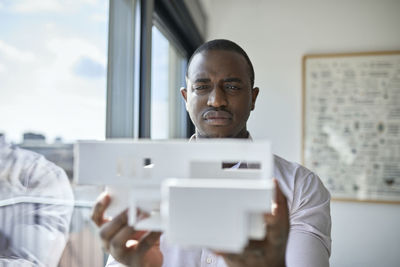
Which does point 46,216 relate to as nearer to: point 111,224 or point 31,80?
point 31,80

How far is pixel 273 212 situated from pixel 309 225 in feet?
0.96

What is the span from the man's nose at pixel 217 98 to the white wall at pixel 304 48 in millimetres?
1427

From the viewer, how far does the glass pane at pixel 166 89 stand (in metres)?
1.24

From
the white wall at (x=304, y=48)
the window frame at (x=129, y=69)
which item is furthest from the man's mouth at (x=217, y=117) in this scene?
the white wall at (x=304, y=48)

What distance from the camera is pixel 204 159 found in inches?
8.9

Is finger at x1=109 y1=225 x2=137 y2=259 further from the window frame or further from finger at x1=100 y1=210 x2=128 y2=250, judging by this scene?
the window frame

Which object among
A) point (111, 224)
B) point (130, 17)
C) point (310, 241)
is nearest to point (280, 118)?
point (130, 17)

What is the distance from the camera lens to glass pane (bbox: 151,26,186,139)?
1242 millimetres

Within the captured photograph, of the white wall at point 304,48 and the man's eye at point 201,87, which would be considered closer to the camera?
the man's eye at point 201,87

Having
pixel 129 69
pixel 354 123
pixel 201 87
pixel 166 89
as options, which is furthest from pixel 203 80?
pixel 354 123

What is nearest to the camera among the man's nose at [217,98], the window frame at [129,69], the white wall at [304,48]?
the man's nose at [217,98]

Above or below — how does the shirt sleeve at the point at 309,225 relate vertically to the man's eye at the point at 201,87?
below

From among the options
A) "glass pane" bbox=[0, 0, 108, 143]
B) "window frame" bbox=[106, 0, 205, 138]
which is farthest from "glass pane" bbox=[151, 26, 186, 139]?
"glass pane" bbox=[0, 0, 108, 143]

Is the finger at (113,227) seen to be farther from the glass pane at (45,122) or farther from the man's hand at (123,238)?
Result: the glass pane at (45,122)
